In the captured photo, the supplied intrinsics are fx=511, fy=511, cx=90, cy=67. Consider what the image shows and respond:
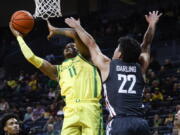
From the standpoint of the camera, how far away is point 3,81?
63.2 ft

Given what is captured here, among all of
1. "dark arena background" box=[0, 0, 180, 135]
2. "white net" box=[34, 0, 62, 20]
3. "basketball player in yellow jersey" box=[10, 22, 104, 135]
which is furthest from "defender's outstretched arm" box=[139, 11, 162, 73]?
"dark arena background" box=[0, 0, 180, 135]

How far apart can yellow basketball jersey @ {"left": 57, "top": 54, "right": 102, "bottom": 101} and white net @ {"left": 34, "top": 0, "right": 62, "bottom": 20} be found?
1.83 meters

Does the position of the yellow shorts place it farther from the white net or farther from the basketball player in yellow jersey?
the white net

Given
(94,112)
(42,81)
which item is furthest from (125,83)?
(42,81)

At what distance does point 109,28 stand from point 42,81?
3.30 m

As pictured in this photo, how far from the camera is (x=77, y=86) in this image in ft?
20.4

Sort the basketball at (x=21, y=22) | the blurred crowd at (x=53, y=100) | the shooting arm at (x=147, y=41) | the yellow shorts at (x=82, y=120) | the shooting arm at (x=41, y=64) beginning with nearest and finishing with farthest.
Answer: the shooting arm at (x=147, y=41), the yellow shorts at (x=82, y=120), the shooting arm at (x=41, y=64), the basketball at (x=21, y=22), the blurred crowd at (x=53, y=100)

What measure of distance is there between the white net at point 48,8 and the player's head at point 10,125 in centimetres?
211

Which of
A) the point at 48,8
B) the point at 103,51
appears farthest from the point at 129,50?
the point at 103,51

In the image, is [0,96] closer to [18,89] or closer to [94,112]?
[18,89]

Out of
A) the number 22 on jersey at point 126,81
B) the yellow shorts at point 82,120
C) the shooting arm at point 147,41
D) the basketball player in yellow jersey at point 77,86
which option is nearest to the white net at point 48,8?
the basketball player in yellow jersey at point 77,86

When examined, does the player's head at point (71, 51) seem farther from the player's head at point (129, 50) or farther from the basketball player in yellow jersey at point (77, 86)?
the player's head at point (129, 50)

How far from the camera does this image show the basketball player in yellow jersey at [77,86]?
608cm

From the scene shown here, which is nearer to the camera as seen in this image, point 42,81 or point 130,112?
point 130,112
